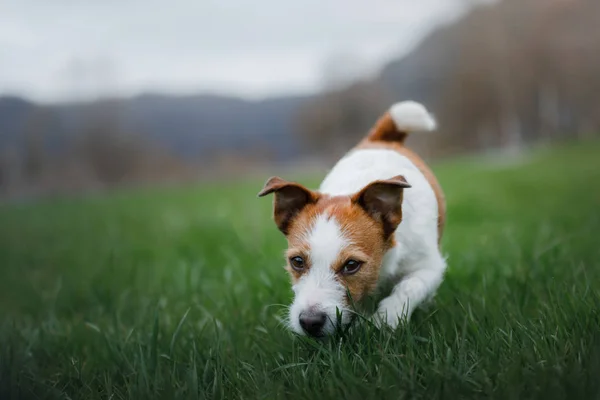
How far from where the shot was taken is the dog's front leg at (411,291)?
2.45 metres

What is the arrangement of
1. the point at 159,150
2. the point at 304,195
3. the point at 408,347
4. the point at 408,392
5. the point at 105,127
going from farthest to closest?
1. the point at 105,127
2. the point at 159,150
3. the point at 304,195
4. the point at 408,347
5. the point at 408,392

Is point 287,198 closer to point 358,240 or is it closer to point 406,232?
point 358,240

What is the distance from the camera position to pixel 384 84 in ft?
51.8

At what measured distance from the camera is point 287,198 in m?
2.60

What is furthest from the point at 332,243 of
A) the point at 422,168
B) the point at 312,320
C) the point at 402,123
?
the point at 402,123

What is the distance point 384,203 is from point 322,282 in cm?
47

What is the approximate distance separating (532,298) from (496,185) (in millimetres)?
8068

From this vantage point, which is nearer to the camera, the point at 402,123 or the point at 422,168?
the point at 422,168

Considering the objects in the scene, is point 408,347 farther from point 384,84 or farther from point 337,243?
point 384,84

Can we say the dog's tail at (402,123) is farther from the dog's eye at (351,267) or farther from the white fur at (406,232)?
the dog's eye at (351,267)

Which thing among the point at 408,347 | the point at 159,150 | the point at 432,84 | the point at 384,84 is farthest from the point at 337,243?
the point at 384,84

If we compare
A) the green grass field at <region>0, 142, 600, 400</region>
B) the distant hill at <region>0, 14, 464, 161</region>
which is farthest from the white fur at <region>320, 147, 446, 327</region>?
the distant hill at <region>0, 14, 464, 161</region>

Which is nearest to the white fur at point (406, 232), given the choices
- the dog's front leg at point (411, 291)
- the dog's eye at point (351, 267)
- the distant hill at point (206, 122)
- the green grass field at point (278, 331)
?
the dog's front leg at point (411, 291)

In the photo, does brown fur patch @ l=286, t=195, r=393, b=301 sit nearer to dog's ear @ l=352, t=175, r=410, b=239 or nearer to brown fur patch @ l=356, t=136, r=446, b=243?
dog's ear @ l=352, t=175, r=410, b=239
